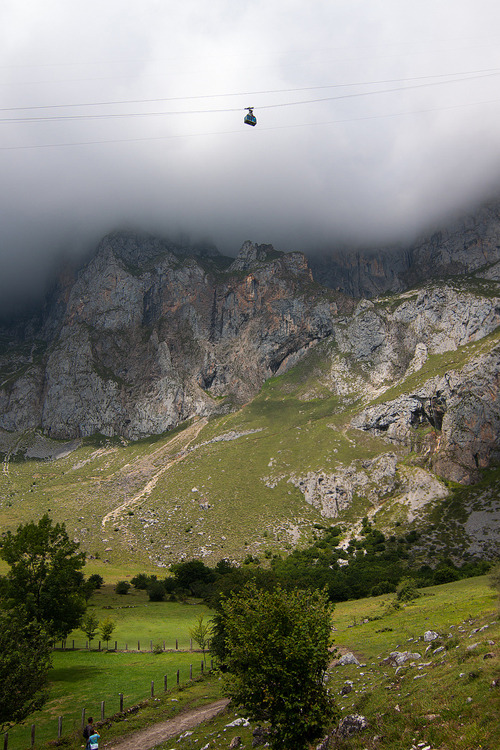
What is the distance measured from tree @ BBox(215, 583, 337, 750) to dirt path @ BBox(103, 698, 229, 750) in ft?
30.7

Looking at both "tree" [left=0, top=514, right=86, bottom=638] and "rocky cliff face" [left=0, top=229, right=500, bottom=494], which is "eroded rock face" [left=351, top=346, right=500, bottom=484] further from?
"tree" [left=0, top=514, right=86, bottom=638]

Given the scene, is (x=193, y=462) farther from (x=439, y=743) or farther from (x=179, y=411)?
(x=439, y=743)

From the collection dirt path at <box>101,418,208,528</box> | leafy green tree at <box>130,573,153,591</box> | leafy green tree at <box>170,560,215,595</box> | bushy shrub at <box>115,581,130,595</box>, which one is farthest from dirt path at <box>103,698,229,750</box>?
dirt path at <box>101,418,208,528</box>

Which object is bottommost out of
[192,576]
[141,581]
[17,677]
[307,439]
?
[192,576]

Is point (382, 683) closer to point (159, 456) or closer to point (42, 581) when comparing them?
point (42, 581)

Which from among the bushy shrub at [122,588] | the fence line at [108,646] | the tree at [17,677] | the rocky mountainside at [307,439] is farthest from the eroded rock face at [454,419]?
the tree at [17,677]

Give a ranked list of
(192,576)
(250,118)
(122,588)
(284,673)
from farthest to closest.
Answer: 1. (192,576)
2. (122,588)
3. (250,118)
4. (284,673)

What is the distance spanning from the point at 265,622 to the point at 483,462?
114431mm

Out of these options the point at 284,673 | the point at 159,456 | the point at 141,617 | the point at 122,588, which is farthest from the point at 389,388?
the point at 284,673

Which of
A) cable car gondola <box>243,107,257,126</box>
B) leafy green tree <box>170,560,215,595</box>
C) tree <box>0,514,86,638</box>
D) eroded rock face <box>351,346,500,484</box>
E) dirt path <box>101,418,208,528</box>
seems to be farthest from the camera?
dirt path <box>101,418,208,528</box>

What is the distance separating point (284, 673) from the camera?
12875 mm

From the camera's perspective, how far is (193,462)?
138000 mm

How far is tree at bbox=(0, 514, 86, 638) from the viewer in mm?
35406

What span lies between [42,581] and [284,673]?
32.3 metres
